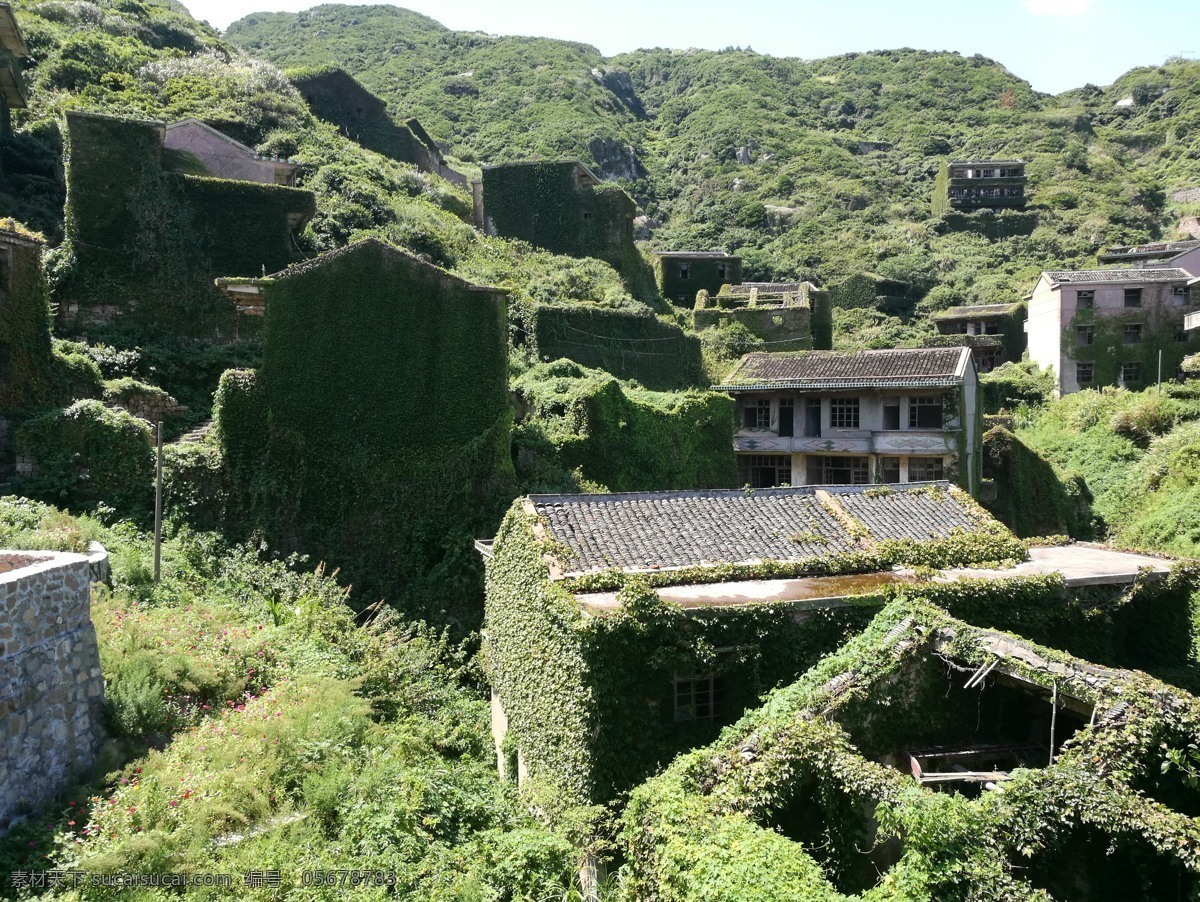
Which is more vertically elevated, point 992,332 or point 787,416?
point 992,332

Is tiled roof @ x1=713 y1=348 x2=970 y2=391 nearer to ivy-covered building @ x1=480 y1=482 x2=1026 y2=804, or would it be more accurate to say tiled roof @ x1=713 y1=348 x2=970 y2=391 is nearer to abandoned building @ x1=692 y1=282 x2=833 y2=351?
abandoned building @ x1=692 y1=282 x2=833 y2=351

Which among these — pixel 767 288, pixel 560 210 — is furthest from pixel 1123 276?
pixel 560 210

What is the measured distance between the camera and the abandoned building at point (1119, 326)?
41375 millimetres

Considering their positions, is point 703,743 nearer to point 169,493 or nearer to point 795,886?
point 795,886

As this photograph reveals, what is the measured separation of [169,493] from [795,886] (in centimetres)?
1666

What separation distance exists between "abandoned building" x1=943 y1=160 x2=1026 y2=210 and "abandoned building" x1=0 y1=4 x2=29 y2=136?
235ft

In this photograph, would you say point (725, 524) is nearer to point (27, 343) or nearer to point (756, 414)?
point (27, 343)

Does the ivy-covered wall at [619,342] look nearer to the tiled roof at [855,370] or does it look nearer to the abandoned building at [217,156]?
the tiled roof at [855,370]

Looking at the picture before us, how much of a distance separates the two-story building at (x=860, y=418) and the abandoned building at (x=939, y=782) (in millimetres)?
18366

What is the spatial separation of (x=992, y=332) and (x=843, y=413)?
2933 centimetres

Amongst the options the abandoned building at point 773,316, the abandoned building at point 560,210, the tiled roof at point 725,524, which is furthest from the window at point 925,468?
the abandoned building at point 560,210

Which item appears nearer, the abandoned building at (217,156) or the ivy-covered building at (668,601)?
the ivy-covered building at (668,601)

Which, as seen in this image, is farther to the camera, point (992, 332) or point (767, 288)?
point (992, 332)

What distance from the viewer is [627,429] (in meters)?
25.7
